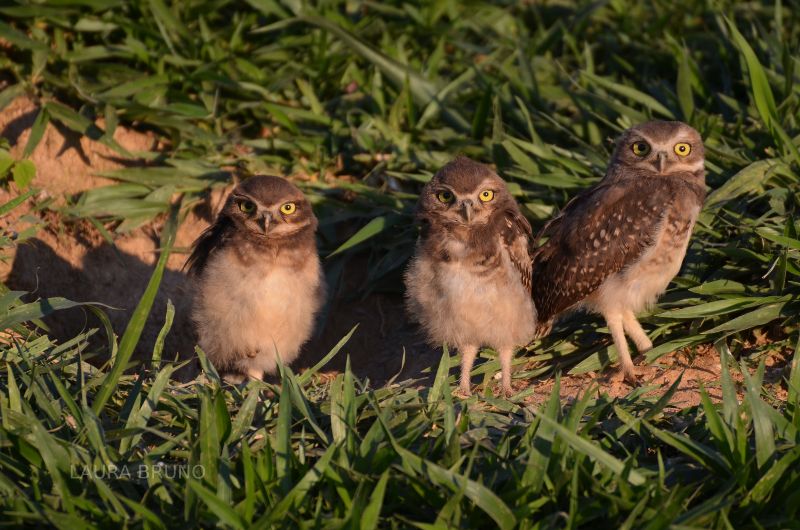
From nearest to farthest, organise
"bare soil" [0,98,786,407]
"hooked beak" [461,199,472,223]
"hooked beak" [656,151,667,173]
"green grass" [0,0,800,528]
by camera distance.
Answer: "green grass" [0,0,800,528], "hooked beak" [461,199,472,223], "hooked beak" [656,151,667,173], "bare soil" [0,98,786,407]

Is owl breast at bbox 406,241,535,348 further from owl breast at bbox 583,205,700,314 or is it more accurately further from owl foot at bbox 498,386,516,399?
owl breast at bbox 583,205,700,314

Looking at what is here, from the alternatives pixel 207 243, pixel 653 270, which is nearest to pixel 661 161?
pixel 653 270

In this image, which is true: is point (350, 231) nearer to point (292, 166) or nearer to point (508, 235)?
point (292, 166)

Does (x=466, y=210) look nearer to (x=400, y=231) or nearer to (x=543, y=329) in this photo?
(x=543, y=329)

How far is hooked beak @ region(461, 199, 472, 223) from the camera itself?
470 cm

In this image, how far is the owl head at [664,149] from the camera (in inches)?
198

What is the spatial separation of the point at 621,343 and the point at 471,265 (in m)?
0.90

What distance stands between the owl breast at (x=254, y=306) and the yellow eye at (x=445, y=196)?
81cm

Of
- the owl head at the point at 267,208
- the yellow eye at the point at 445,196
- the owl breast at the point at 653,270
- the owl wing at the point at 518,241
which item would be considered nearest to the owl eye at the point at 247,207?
the owl head at the point at 267,208

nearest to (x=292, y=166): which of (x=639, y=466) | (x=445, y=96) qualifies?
(x=445, y=96)


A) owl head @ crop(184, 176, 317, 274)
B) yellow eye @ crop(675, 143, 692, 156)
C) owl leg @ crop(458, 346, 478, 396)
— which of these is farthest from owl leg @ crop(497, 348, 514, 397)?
yellow eye @ crop(675, 143, 692, 156)

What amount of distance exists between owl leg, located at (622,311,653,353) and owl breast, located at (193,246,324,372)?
162 cm

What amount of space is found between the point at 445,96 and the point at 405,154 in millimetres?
608

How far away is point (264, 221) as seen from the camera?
196 inches
